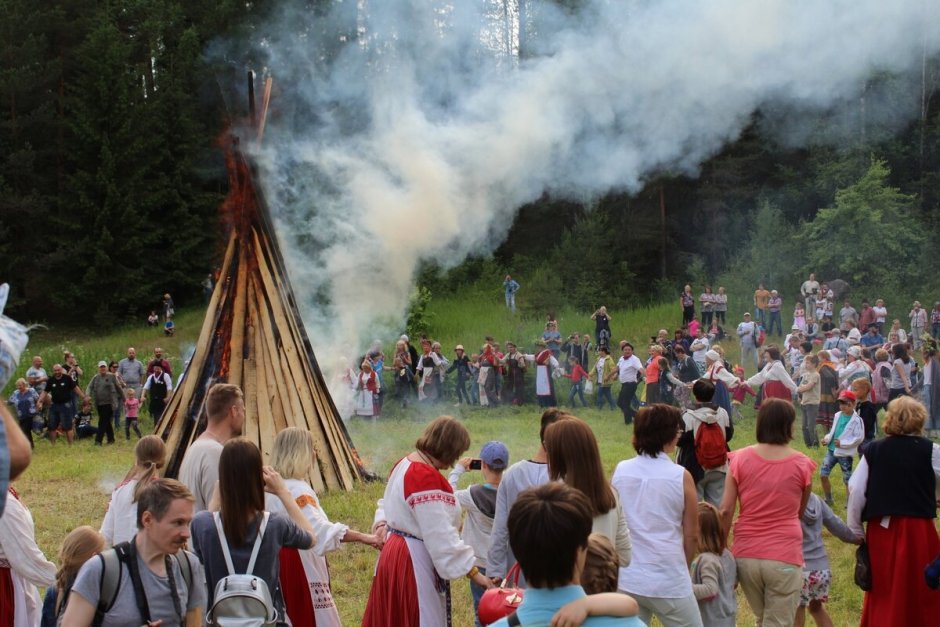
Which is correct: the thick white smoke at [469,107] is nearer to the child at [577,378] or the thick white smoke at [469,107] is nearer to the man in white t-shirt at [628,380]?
the child at [577,378]

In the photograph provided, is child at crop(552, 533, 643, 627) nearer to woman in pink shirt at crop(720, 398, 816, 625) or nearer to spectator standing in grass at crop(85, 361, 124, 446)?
woman in pink shirt at crop(720, 398, 816, 625)

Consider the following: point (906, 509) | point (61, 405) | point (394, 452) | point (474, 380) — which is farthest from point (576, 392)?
point (906, 509)

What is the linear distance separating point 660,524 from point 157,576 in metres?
1.98

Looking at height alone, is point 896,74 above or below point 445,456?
above

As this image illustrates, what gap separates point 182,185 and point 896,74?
2220 centimetres

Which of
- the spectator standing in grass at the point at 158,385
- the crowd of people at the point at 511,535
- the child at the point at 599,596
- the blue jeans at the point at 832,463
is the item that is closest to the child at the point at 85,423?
the spectator standing in grass at the point at 158,385

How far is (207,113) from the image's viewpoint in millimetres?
34500

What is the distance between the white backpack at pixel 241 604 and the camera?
3639 mm

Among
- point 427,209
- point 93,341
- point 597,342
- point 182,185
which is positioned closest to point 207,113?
point 182,185

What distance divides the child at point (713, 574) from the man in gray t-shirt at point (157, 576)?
2334 millimetres

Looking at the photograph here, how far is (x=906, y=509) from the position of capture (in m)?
5.04

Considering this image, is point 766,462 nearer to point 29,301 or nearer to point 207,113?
point 207,113

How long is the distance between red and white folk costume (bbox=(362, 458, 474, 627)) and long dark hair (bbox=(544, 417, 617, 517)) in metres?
0.57

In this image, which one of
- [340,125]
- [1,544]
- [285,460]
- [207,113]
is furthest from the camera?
[207,113]
